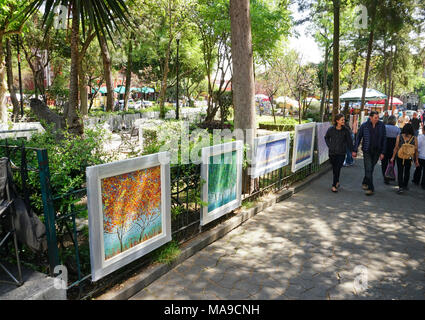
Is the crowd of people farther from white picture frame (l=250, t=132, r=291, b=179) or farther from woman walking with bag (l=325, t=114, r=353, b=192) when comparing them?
white picture frame (l=250, t=132, r=291, b=179)

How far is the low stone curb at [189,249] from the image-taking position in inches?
140

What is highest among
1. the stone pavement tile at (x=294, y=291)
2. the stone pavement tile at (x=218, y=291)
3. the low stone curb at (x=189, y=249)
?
the low stone curb at (x=189, y=249)

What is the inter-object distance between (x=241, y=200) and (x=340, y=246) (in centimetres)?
183

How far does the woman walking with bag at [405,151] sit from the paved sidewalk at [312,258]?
1.28 m

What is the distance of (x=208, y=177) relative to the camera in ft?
16.3

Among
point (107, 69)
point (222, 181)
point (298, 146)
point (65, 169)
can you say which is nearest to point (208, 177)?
point (222, 181)

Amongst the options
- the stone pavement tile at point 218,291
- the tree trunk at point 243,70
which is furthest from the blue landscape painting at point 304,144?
the stone pavement tile at point 218,291

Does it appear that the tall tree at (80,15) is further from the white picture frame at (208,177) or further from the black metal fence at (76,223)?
the black metal fence at (76,223)

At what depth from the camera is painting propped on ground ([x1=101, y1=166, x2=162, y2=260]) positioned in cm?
337

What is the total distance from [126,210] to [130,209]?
6cm

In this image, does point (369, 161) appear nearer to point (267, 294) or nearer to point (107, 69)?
point (267, 294)

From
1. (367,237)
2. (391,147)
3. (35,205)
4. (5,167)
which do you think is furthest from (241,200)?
(391,147)
